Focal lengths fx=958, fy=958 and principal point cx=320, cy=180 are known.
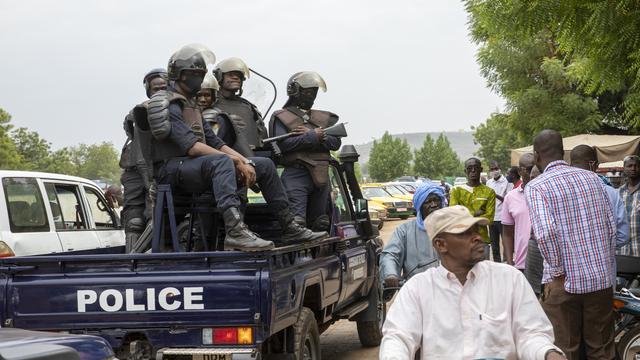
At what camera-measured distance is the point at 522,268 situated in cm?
861

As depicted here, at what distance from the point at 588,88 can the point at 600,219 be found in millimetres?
2680

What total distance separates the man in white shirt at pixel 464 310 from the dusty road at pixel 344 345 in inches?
206

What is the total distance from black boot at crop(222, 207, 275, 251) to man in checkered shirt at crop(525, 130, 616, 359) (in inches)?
65.7

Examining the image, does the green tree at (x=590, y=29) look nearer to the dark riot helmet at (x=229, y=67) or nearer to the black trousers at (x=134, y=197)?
the dark riot helmet at (x=229, y=67)

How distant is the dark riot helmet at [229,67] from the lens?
8102 mm

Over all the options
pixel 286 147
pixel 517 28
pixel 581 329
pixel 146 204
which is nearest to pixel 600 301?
pixel 581 329

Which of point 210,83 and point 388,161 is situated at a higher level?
point 210,83

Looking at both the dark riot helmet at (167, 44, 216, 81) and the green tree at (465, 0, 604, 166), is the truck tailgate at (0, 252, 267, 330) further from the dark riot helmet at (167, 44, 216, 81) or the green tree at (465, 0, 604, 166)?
the green tree at (465, 0, 604, 166)

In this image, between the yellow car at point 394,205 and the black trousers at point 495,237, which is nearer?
the black trousers at point 495,237

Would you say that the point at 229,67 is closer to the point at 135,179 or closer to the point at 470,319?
the point at 135,179

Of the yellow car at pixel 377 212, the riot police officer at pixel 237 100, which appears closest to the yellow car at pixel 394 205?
the yellow car at pixel 377 212

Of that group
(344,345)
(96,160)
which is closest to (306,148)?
(344,345)

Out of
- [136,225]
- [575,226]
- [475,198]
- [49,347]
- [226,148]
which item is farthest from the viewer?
[475,198]

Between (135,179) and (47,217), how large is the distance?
220 cm
